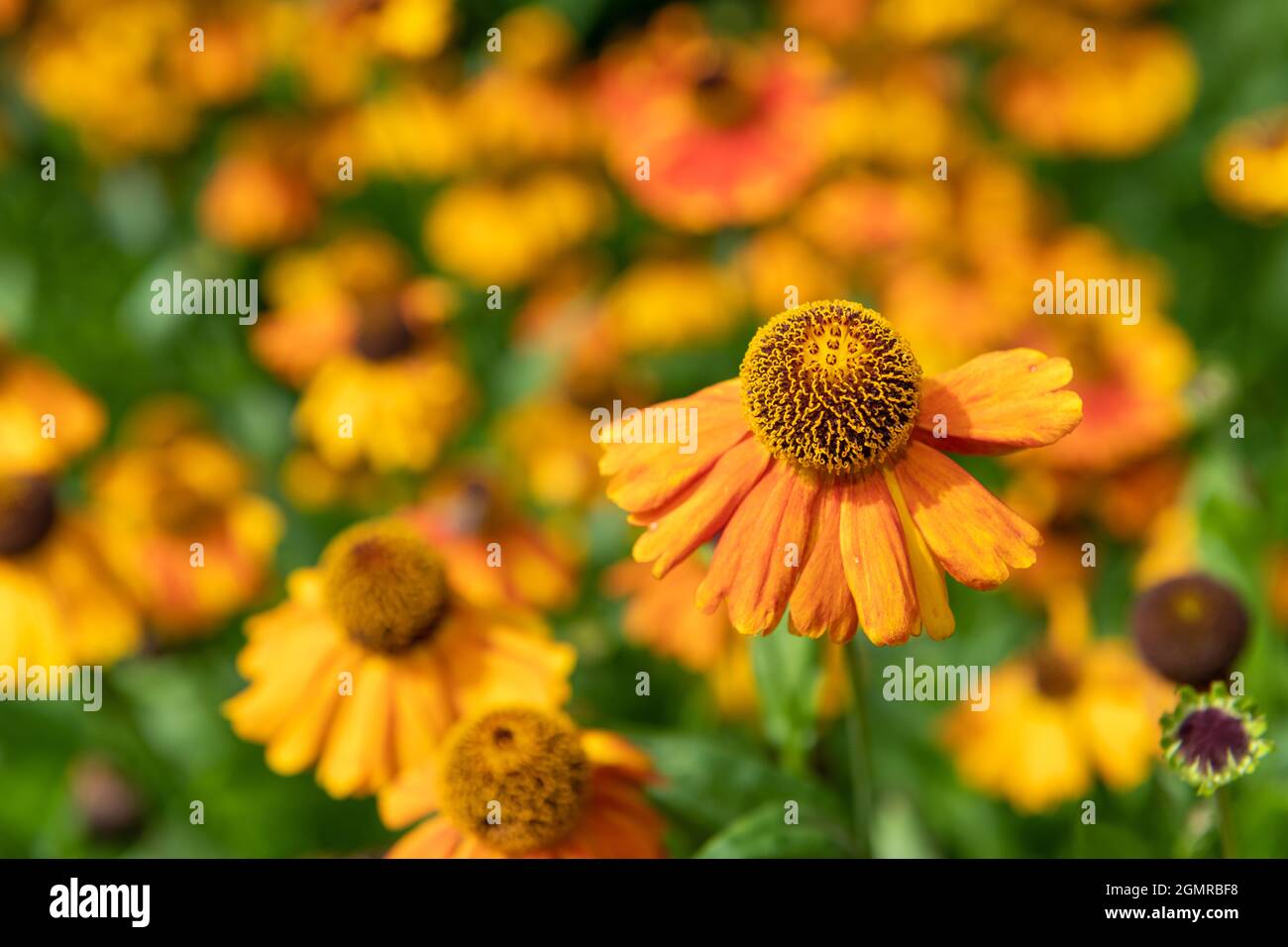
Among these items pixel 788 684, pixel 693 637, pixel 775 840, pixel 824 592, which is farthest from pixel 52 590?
pixel 824 592

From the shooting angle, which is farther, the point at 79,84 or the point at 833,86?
the point at 79,84

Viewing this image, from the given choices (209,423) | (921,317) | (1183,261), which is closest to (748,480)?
(921,317)

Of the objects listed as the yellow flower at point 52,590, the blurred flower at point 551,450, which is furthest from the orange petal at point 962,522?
the yellow flower at point 52,590

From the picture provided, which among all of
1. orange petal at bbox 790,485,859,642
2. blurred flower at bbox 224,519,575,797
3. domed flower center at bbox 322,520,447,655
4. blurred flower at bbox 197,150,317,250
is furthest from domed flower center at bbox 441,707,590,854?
blurred flower at bbox 197,150,317,250

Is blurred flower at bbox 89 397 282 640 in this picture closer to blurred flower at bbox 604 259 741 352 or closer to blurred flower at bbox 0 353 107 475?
blurred flower at bbox 0 353 107 475

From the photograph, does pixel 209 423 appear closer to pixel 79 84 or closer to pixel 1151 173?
pixel 79 84

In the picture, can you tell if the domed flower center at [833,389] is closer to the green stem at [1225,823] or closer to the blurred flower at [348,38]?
the green stem at [1225,823]
